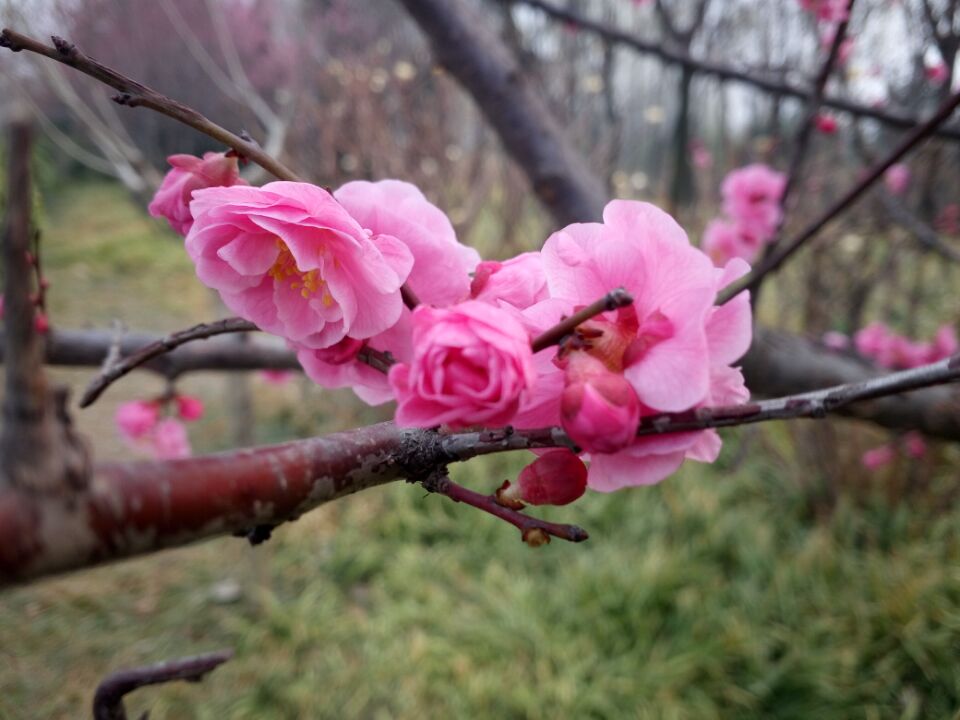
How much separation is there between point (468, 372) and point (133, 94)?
0.30 m

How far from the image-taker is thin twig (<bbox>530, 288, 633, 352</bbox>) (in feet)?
1.14

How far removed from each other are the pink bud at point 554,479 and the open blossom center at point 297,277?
18cm

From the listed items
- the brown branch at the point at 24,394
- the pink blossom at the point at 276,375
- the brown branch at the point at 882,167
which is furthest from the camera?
the pink blossom at the point at 276,375

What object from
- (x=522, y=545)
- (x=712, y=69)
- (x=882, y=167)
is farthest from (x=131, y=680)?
(x=522, y=545)

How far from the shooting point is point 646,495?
3438mm

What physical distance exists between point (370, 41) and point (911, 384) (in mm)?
5428

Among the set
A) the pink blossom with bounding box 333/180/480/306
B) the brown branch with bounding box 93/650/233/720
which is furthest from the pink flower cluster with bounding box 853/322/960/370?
the brown branch with bounding box 93/650/233/720

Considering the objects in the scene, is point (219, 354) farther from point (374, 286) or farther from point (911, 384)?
point (911, 384)

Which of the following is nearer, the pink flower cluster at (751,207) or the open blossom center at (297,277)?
the open blossom center at (297,277)

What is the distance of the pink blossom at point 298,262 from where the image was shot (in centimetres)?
42

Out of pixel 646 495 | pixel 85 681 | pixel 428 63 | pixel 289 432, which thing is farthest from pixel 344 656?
pixel 428 63

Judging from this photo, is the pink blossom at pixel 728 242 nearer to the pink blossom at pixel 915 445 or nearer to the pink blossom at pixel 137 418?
the pink blossom at pixel 915 445

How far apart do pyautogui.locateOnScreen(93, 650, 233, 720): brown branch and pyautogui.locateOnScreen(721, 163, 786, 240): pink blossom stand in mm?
1952

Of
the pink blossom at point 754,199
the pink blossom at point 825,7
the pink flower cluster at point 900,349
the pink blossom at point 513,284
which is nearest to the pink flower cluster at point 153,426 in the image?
the pink blossom at point 513,284
